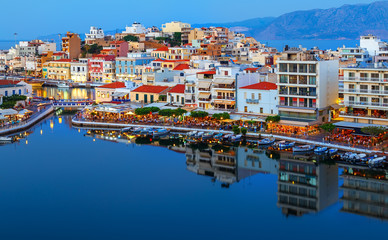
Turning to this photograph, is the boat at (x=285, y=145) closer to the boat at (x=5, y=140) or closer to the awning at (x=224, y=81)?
the awning at (x=224, y=81)

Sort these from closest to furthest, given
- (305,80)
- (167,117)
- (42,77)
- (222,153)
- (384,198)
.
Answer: (384,198)
(222,153)
(305,80)
(167,117)
(42,77)

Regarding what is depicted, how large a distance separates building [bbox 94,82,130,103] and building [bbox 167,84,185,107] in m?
5.28

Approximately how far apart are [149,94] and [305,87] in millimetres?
15232

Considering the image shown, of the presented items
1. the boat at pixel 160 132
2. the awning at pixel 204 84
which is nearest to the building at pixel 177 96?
the awning at pixel 204 84

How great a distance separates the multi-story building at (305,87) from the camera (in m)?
33.2

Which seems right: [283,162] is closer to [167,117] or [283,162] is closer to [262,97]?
[262,97]

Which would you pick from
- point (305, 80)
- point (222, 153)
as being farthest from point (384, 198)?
point (305, 80)

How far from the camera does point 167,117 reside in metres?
39.3

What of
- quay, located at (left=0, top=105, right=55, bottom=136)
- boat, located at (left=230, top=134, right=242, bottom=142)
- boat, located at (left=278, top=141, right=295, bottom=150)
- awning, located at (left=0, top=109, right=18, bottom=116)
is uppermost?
awning, located at (left=0, top=109, right=18, bottom=116)

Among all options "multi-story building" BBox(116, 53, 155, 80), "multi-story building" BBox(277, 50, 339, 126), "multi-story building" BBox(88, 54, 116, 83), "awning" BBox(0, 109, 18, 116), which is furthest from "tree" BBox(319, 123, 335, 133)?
"multi-story building" BBox(88, 54, 116, 83)

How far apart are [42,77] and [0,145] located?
1876 inches

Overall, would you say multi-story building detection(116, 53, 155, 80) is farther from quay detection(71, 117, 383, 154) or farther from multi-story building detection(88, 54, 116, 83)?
quay detection(71, 117, 383, 154)

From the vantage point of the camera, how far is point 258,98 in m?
36.8

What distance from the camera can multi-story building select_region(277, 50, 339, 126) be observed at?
33156 millimetres
